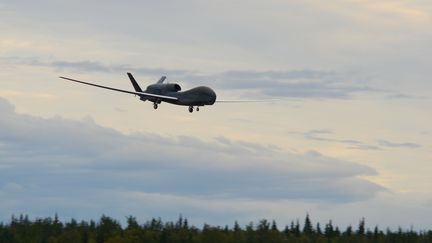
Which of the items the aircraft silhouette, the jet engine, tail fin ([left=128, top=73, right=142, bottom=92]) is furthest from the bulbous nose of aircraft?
tail fin ([left=128, top=73, right=142, bottom=92])

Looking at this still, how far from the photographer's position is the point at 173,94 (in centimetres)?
13200

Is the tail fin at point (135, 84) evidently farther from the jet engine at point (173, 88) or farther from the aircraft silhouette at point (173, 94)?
the jet engine at point (173, 88)

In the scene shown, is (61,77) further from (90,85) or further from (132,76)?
(132,76)

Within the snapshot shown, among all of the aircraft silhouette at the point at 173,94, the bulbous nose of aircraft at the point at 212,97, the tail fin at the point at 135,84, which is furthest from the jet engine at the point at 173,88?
the bulbous nose of aircraft at the point at 212,97

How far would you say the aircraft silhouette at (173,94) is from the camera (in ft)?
407

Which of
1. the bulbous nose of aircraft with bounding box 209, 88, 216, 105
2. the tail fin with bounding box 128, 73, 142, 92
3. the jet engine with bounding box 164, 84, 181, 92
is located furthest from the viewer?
the tail fin with bounding box 128, 73, 142, 92

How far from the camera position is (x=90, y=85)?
12200 cm

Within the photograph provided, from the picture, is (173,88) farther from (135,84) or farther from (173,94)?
(135,84)

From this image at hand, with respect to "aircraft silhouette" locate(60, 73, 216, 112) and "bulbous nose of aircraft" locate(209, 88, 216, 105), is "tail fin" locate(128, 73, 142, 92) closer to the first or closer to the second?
"aircraft silhouette" locate(60, 73, 216, 112)

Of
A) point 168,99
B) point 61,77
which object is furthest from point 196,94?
point 61,77

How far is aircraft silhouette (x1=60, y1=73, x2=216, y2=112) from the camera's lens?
124000 mm

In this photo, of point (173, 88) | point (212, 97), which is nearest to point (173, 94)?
point (173, 88)

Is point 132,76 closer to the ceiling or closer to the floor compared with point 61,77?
closer to the ceiling

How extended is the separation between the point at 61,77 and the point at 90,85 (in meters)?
9.04
